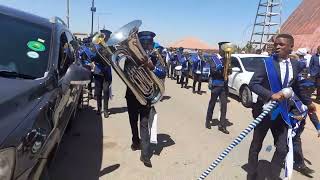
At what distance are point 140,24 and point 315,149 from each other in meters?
3.90

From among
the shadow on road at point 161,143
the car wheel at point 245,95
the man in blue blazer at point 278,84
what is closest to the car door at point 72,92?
the shadow on road at point 161,143

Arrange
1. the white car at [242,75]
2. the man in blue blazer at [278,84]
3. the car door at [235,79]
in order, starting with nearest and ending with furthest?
the man in blue blazer at [278,84] → the white car at [242,75] → the car door at [235,79]

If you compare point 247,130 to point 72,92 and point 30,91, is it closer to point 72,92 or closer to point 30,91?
point 30,91

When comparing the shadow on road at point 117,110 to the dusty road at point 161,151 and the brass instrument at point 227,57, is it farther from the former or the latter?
the brass instrument at point 227,57

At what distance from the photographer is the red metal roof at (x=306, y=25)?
46344 mm

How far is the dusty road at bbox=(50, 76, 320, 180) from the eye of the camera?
5.64 metres

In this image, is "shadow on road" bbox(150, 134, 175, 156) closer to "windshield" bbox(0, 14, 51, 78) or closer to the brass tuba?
the brass tuba

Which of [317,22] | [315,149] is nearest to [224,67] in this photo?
[315,149]

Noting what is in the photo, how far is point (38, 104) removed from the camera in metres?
3.55

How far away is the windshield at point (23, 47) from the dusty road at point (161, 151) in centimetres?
143

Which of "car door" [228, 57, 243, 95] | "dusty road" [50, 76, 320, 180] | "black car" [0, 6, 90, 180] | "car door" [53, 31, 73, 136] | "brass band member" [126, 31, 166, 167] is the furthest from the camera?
"car door" [228, 57, 243, 95]

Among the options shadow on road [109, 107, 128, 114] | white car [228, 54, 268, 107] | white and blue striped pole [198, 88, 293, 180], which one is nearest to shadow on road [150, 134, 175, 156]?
white and blue striped pole [198, 88, 293, 180]

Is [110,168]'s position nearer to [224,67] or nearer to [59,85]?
[59,85]

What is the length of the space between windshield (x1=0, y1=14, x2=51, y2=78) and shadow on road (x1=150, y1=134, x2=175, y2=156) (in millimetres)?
2704
